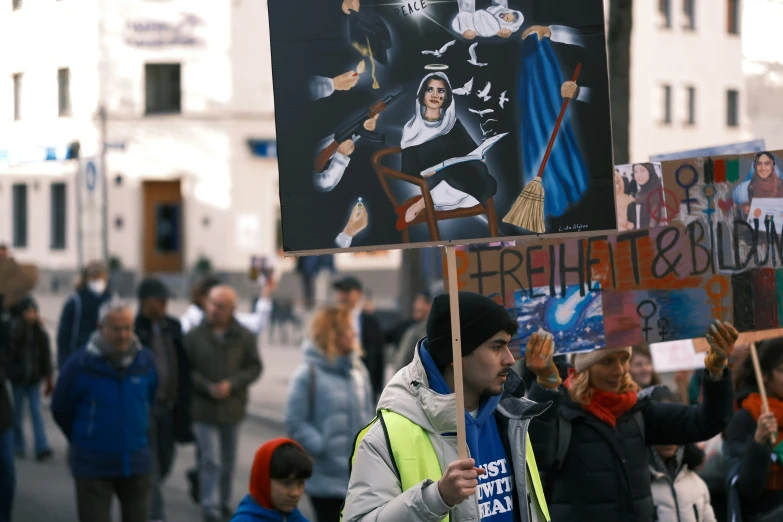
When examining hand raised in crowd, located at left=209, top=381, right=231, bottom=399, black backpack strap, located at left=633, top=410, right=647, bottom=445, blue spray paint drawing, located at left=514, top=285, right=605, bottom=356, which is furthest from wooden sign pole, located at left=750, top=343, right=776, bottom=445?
hand raised in crowd, located at left=209, top=381, right=231, bottom=399

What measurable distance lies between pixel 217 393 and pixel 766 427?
203 inches

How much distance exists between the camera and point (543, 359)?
15.4 feet

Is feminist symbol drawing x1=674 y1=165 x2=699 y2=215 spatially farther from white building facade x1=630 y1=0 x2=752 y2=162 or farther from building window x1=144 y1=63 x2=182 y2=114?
white building facade x1=630 y1=0 x2=752 y2=162

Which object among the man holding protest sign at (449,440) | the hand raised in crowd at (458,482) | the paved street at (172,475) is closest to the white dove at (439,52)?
the man holding protest sign at (449,440)

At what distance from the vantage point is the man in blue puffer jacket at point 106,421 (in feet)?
25.6

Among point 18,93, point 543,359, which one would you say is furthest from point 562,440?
point 18,93

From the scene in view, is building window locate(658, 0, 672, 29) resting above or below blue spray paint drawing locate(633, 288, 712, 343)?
above

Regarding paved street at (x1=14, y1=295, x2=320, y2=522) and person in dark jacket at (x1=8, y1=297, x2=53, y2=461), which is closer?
paved street at (x1=14, y1=295, x2=320, y2=522)

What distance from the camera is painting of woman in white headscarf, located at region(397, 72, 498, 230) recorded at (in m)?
4.12

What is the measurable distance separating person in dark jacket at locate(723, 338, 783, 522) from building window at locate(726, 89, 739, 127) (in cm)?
4510

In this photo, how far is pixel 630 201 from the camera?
17.5ft

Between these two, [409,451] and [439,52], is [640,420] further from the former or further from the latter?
[439,52]

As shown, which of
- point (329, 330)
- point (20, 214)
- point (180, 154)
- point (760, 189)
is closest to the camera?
point (760, 189)

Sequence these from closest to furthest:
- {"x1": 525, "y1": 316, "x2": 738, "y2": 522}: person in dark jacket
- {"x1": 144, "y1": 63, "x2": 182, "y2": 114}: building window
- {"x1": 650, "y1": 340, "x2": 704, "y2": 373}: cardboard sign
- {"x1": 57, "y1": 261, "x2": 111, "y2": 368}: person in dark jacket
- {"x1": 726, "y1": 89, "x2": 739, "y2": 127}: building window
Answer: {"x1": 525, "y1": 316, "x2": 738, "y2": 522}: person in dark jacket
{"x1": 650, "y1": 340, "x2": 704, "y2": 373}: cardboard sign
{"x1": 57, "y1": 261, "x2": 111, "y2": 368}: person in dark jacket
{"x1": 144, "y1": 63, "x2": 182, "y2": 114}: building window
{"x1": 726, "y1": 89, "x2": 739, "y2": 127}: building window
